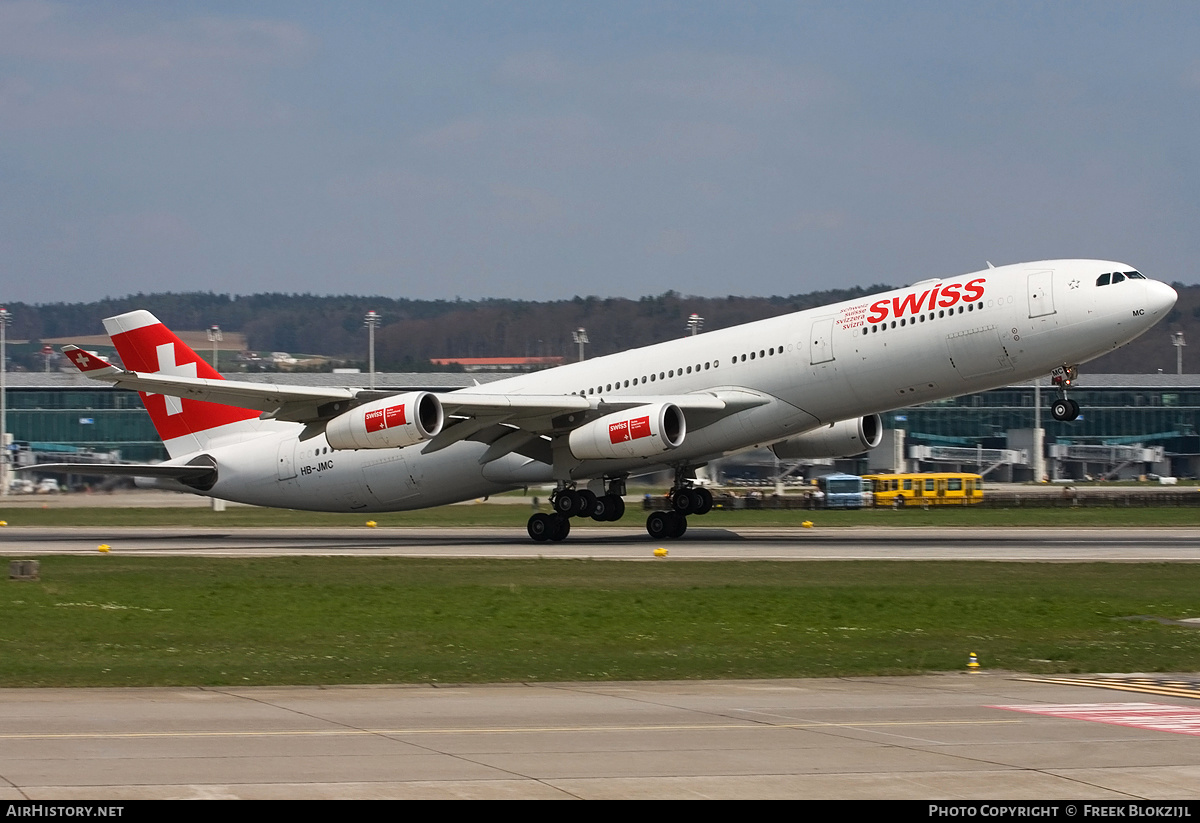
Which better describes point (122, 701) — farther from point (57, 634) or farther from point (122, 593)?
point (122, 593)

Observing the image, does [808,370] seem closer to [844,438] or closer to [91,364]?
[844,438]

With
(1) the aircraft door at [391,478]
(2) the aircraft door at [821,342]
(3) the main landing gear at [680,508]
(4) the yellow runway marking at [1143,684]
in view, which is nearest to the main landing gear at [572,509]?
(3) the main landing gear at [680,508]

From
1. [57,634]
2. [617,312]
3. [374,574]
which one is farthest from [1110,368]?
[57,634]

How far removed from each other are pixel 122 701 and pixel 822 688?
7860mm

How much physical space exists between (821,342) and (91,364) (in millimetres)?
19952

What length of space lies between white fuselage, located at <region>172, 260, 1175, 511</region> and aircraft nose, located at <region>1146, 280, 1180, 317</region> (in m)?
0.05

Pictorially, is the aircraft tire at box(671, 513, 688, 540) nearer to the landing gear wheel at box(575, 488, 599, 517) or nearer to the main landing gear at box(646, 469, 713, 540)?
Answer: the main landing gear at box(646, 469, 713, 540)

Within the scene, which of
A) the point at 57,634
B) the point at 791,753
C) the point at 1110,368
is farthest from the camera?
the point at 1110,368

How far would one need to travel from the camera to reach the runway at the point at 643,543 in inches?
1503

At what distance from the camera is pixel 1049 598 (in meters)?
27.2

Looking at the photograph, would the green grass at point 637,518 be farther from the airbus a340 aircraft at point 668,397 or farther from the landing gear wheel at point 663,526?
the airbus a340 aircraft at point 668,397

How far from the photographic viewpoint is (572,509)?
43375 millimetres

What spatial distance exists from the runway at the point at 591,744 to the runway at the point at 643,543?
69.7 ft

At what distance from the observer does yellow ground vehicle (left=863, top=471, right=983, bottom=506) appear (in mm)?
76188
